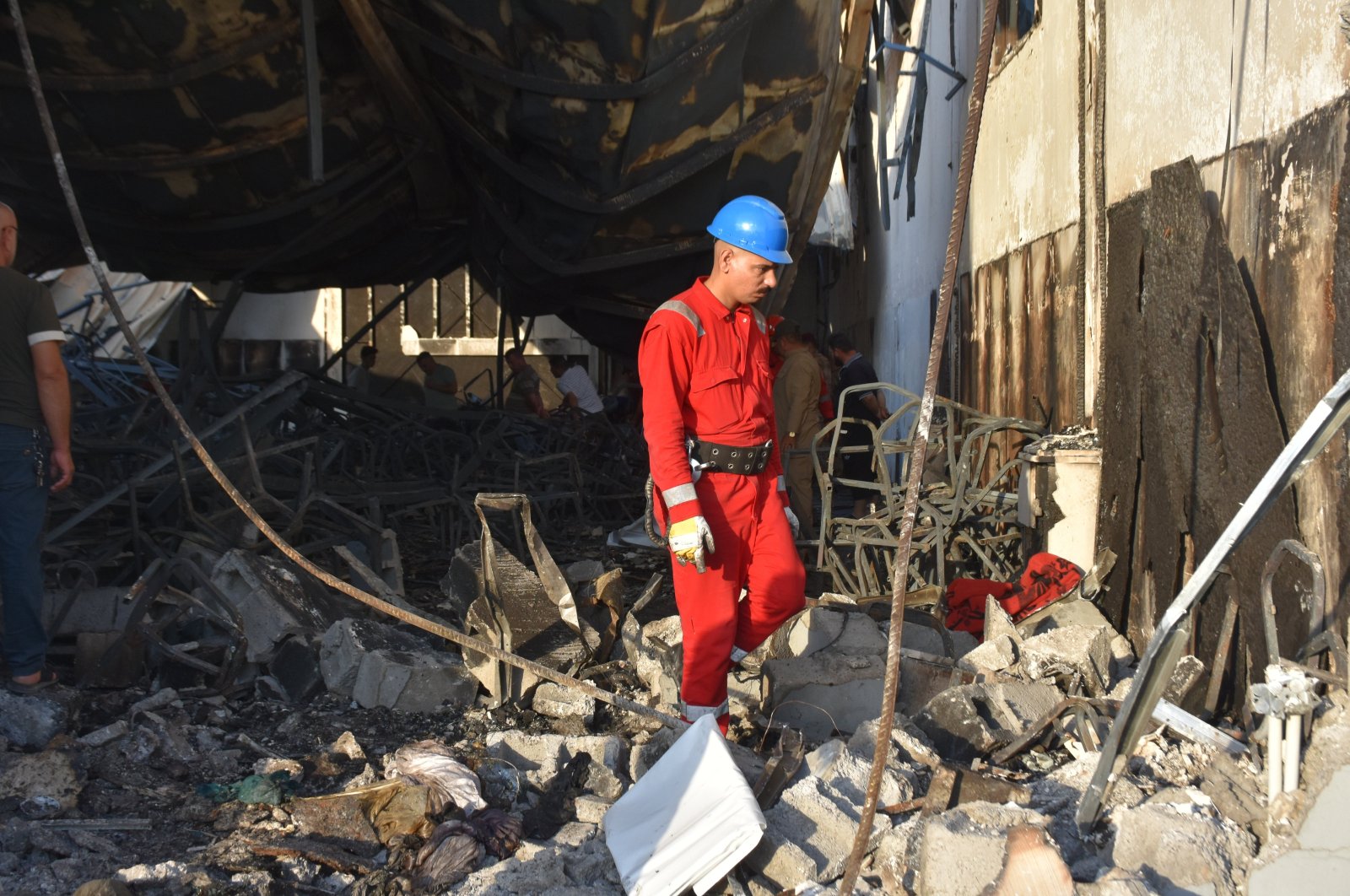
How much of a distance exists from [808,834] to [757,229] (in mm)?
2002

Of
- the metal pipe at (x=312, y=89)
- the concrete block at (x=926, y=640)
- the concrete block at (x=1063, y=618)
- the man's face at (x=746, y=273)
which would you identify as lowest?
the concrete block at (x=926, y=640)

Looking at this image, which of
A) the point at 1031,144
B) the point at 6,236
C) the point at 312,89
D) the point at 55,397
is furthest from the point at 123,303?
the point at 1031,144

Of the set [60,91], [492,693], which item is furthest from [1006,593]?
[60,91]

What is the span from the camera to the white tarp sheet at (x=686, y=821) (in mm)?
2887

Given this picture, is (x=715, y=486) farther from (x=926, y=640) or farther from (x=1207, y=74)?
(x=1207, y=74)

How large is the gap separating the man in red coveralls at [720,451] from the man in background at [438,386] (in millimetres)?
7075

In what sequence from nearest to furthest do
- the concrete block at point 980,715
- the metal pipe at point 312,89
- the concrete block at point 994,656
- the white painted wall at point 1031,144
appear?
the concrete block at point 980,715 → the concrete block at point 994,656 → the metal pipe at point 312,89 → the white painted wall at point 1031,144

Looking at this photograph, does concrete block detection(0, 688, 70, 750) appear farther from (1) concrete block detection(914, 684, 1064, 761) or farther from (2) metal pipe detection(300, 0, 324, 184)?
(2) metal pipe detection(300, 0, 324, 184)

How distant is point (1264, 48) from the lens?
376 centimetres

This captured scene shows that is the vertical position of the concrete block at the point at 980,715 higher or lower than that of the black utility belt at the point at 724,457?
lower

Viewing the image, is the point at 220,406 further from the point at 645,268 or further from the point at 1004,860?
the point at 1004,860

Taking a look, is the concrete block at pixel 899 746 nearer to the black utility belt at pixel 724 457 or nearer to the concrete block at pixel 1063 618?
the black utility belt at pixel 724 457

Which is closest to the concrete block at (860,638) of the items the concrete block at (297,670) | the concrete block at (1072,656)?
the concrete block at (1072,656)

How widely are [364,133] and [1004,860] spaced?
6.52 meters
